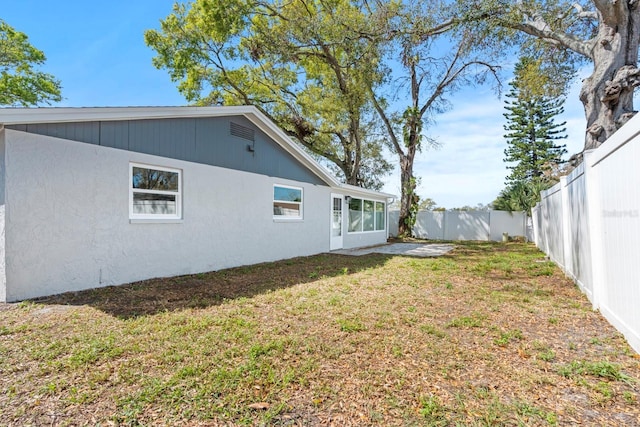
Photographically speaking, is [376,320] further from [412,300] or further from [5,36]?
[5,36]

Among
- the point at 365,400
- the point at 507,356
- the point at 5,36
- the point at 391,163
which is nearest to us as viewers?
the point at 365,400

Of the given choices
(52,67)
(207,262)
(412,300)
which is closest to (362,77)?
(207,262)

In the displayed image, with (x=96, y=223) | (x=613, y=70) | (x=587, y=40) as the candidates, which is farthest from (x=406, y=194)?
(x=96, y=223)

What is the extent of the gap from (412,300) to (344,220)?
8093 mm

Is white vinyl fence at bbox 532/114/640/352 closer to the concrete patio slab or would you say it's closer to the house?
the concrete patio slab

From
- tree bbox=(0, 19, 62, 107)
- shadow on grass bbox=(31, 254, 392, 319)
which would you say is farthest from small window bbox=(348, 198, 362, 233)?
tree bbox=(0, 19, 62, 107)

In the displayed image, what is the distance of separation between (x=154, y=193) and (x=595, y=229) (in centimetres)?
749

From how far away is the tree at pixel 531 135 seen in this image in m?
27.3

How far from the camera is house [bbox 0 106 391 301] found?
15.7 feet

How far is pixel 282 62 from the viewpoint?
1577cm

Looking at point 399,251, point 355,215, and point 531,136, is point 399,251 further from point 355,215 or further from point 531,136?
point 531,136

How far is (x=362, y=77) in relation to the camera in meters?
15.0

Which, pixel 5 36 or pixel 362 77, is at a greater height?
pixel 5 36

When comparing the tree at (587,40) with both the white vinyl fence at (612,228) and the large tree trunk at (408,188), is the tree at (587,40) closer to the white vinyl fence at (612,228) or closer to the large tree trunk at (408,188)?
the white vinyl fence at (612,228)
